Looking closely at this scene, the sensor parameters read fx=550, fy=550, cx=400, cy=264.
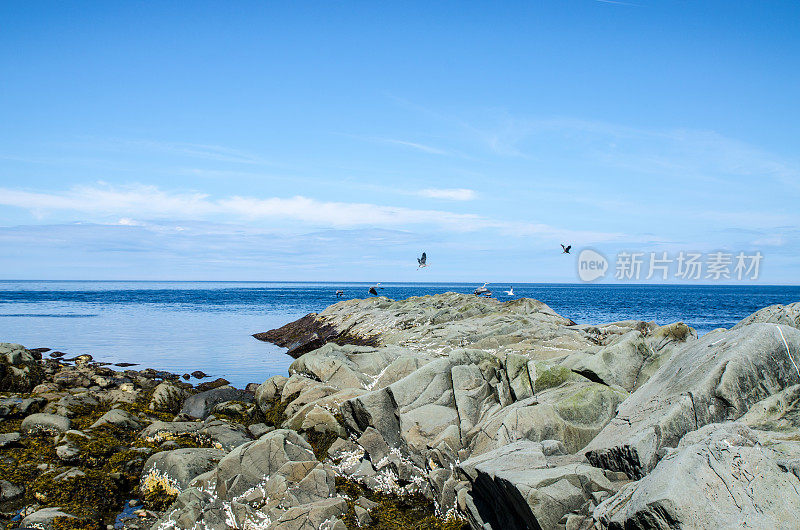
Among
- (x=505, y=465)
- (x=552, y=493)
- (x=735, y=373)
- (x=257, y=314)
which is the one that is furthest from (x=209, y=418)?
(x=257, y=314)

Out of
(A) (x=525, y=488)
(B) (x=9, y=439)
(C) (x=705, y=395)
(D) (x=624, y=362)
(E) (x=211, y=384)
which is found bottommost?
(E) (x=211, y=384)

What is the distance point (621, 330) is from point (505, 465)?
540 inches

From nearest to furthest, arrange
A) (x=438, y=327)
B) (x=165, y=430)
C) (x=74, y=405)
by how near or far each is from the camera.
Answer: (x=165, y=430)
(x=74, y=405)
(x=438, y=327)

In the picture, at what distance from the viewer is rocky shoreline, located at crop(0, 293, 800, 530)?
6660mm

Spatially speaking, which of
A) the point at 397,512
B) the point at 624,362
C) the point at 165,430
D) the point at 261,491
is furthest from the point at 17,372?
the point at 624,362

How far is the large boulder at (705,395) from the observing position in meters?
7.98

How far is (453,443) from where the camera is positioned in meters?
11.6

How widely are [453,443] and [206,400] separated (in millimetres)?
10085

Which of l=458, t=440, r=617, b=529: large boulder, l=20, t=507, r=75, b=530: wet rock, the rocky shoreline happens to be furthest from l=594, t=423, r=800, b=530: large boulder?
l=20, t=507, r=75, b=530: wet rock

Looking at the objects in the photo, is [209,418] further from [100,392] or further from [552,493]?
[552,493]

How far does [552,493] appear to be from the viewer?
734 centimetres

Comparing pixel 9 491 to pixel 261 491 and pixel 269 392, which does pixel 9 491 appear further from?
pixel 269 392

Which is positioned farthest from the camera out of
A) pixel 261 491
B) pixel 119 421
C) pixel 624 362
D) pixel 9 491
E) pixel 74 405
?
pixel 74 405

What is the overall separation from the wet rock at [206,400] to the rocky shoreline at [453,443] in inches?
2.3
